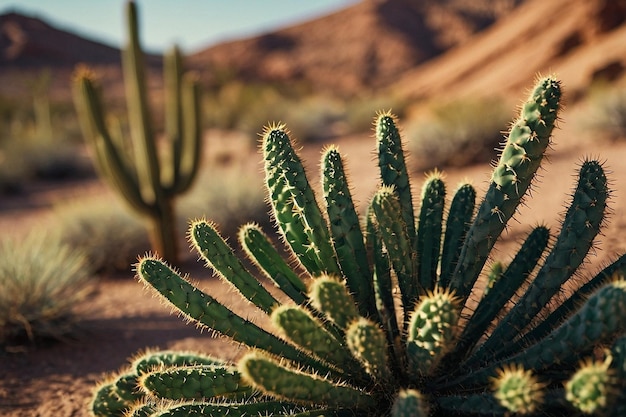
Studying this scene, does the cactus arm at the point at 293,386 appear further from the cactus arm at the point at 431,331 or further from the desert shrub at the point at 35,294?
the desert shrub at the point at 35,294

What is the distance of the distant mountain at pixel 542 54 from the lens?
21.2 m

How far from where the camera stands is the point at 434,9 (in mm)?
65875

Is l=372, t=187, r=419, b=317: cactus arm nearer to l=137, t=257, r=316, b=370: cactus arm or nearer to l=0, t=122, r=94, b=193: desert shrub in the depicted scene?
l=137, t=257, r=316, b=370: cactus arm

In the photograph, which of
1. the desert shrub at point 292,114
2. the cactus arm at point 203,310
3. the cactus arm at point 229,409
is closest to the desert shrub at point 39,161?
the desert shrub at point 292,114

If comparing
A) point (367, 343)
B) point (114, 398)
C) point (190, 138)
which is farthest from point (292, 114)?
point (367, 343)

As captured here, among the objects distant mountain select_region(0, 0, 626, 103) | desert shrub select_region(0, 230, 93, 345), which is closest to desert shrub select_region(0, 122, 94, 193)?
desert shrub select_region(0, 230, 93, 345)

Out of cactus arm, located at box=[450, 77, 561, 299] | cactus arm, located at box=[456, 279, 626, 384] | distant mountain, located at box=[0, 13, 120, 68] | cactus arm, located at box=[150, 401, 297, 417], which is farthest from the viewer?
distant mountain, located at box=[0, 13, 120, 68]

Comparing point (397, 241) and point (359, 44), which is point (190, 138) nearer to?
point (397, 241)

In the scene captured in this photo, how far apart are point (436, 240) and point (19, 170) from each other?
16.3 metres

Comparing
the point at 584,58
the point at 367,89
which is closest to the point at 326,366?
the point at 584,58

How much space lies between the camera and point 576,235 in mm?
2959

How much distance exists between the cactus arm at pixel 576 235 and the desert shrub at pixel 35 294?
15.1ft

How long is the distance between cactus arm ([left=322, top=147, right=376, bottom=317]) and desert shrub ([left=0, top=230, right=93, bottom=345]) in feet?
12.9

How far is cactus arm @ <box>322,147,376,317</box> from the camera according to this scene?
302cm
